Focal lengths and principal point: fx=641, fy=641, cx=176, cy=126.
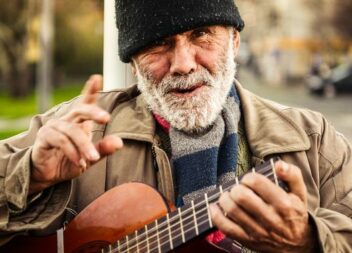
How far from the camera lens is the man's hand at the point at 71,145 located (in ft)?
6.62

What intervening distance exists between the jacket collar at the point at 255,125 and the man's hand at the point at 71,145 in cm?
43

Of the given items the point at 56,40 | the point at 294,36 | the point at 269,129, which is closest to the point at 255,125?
the point at 269,129

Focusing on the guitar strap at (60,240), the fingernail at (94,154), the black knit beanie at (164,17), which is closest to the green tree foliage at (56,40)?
the black knit beanie at (164,17)

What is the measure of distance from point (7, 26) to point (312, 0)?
17.5 metres

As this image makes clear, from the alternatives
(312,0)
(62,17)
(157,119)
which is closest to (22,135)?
(157,119)

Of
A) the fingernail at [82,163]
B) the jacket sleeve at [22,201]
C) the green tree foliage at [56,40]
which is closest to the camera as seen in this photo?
the fingernail at [82,163]

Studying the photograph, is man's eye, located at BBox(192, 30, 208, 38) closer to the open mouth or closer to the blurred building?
the open mouth

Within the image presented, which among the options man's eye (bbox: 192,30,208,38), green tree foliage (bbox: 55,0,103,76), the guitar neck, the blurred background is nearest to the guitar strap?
the guitar neck

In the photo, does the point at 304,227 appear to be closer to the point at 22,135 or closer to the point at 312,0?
the point at 22,135

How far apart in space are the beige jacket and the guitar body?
0.07 meters

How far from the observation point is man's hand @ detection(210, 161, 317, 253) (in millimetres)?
1716

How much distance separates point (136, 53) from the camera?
266cm

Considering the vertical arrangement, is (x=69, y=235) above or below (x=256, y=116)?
below

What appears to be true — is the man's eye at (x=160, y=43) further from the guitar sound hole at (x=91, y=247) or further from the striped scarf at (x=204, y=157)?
the guitar sound hole at (x=91, y=247)
